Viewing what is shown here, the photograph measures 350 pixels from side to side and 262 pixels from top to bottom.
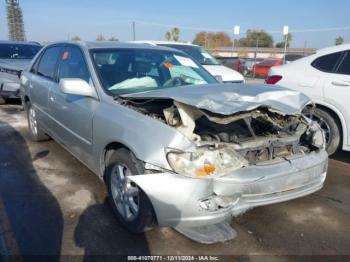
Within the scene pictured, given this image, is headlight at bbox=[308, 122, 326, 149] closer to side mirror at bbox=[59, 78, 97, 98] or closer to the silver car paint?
the silver car paint

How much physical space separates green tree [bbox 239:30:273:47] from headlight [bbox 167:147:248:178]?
57392 millimetres

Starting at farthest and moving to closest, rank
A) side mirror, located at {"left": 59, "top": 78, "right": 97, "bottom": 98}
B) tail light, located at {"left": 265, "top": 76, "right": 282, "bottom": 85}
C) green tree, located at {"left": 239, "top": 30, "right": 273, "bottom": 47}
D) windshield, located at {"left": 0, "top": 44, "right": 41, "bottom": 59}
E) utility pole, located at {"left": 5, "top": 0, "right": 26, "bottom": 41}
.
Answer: green tree, located at {"left": 239, "top": 30, "right": 273, "bottom": 47} → utility pole, located at {"left": 5, "top": 0, "right": 26, "bottom": 41} → windshield, located at {"left": 0, "top": 44, "right": 41, "bottom": 59} → tail light, located at {"left": 265, "top": 76, "right": 282, "bottom": 85} → side mirror, located at {"left": 59, "top": 78, "right": 97, "bottom": 98}

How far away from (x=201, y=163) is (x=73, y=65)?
2.23m

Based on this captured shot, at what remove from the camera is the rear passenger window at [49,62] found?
4445mm

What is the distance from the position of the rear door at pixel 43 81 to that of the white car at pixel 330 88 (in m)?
3.46

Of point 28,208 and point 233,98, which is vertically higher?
point 233,98

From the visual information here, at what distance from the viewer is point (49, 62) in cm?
465

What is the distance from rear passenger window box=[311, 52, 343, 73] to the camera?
4762mm

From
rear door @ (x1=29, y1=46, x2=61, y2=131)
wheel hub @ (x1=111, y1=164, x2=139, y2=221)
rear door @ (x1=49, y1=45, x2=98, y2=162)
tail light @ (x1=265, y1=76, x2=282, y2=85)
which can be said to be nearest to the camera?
wheel hub @ (x1=111, y1=164, x2=139, y2=221)

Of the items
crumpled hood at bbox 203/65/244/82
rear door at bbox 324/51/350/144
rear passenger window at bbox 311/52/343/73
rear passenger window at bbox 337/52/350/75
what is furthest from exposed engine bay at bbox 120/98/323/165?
crumpled hood at bbox 203/65/244/82

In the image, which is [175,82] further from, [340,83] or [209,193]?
[340,83]

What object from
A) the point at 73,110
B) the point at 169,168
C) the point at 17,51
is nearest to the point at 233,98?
the point at 169,168

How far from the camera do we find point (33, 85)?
4.96 m

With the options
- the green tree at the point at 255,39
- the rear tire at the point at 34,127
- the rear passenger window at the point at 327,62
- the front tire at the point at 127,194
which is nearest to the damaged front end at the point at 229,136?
the front tire at the point at 127,194
